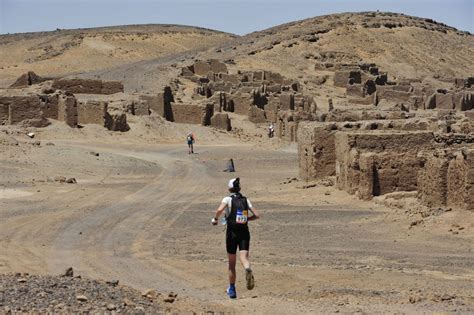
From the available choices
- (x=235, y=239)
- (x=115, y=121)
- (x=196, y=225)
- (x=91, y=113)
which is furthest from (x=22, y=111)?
(x=235, y=239)

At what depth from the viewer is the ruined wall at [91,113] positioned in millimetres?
39594

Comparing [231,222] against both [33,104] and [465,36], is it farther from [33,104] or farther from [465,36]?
[465,36]

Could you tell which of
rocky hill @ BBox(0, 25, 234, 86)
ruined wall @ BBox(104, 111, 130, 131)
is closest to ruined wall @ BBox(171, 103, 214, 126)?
ruined wall @ BBox(104, 111, 130, 131)

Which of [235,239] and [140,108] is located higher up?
[140,108]

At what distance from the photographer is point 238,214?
425 inches

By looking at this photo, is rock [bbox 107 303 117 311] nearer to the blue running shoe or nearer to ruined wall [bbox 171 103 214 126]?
the blue running shoe

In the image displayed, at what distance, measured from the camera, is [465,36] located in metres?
110

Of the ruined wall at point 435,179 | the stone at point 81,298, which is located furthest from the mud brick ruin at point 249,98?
the stone at point 81,298

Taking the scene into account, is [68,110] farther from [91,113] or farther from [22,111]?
[22,111]

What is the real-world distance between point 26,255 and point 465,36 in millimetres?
102498

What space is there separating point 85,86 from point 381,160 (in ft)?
96.0

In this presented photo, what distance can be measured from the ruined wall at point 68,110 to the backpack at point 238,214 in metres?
28.0

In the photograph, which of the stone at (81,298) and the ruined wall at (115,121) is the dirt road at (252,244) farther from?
the ruined wall at (115,121)

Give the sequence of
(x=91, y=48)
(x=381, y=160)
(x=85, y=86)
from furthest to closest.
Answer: (x=91, y=48) → (x=85, y=86) → (x=381, y=160)
